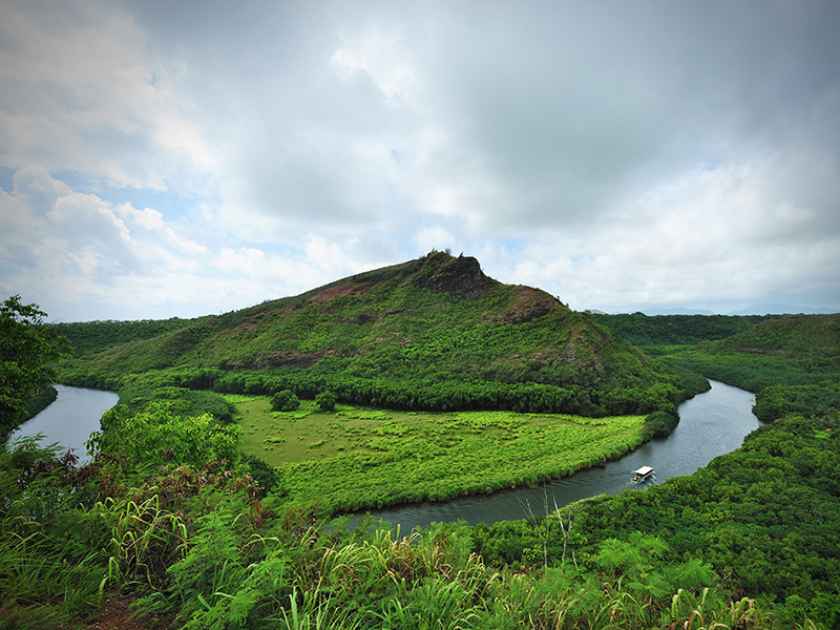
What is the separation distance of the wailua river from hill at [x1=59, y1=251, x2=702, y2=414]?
5334 millimetres

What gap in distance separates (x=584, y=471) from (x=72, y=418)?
2405 inches

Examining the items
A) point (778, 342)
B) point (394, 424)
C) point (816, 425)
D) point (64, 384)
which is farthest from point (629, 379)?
point (64, 384)

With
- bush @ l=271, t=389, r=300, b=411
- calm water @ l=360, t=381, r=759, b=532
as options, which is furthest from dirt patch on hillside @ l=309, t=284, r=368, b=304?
calm water @ l=360, t=381, r=759, b=532

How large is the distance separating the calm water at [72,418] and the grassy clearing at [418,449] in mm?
16403

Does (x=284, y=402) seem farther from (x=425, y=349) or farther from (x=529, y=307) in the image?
(x=529, y=307)

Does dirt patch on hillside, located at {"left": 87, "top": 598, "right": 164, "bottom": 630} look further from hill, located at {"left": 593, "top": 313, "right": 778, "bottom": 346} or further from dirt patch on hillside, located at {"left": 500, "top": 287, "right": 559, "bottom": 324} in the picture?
hill, located at {"left": 593, "top": 313, "right": 778, "bottom": 346}

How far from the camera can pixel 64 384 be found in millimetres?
77688

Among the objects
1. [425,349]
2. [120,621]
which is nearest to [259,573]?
[120,621]

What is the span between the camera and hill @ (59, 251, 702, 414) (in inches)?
1992

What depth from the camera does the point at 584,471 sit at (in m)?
29.9

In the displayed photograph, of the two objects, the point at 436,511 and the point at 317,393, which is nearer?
the point at 436,511

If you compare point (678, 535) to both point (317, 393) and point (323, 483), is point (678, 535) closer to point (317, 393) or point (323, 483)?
point (323, 483)

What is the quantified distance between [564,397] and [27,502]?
A: 47039 millimetres

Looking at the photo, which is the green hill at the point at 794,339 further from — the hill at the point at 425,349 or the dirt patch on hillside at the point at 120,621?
the dirt patch on hillside at the point at 120,621
